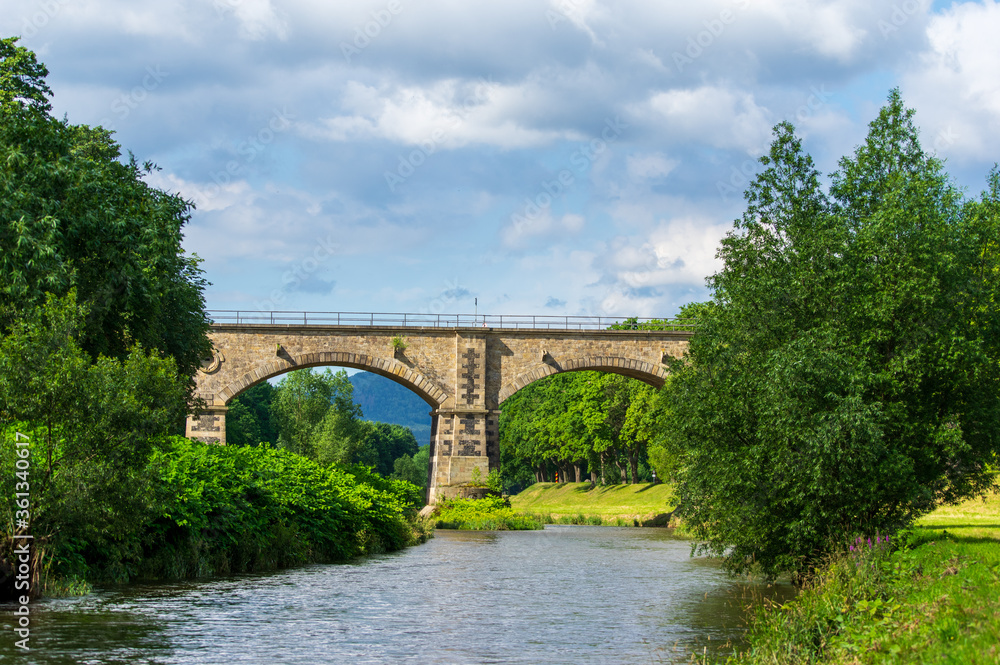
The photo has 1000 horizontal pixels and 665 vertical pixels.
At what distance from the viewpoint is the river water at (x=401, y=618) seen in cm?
1169

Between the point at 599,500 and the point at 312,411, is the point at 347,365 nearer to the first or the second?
the point at 599,500

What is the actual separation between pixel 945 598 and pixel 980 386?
7642 millimetres

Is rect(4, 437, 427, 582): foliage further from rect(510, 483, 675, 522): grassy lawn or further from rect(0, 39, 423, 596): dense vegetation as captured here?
rect(510, 483, 675, 522): grassy lawn

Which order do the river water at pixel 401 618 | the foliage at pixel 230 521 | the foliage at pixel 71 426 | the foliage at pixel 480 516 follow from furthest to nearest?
1. the foliage at pixel 480 516
2. the foliage at pixel 230 521
3. the foliage at pixel 71 426
4. the river water at pixel 401 618

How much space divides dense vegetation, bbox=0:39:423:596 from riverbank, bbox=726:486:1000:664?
30.2ft

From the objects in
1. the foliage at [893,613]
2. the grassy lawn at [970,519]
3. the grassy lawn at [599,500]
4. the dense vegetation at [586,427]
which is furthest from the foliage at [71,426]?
the dense vegetation at [586,427]

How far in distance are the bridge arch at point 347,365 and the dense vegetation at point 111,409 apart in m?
15.7

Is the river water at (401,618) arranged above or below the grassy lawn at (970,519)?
below

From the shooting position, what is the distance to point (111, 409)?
1399 cm

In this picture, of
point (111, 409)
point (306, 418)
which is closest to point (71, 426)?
point (111, 409)

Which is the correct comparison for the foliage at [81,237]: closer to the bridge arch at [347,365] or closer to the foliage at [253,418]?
the bridge arch at [347,365]

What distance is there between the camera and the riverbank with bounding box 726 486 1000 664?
8906mm

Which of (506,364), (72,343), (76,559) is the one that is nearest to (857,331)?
(72,343)

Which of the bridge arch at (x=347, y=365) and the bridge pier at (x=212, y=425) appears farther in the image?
the bridge arch at (x=347, y=365)
